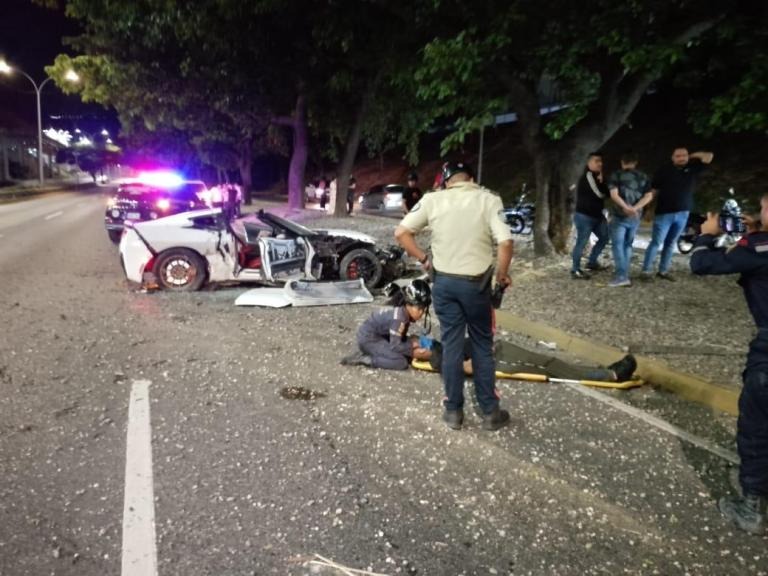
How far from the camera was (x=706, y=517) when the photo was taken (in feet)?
10.6

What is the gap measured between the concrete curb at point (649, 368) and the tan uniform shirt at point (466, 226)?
88.0 inches

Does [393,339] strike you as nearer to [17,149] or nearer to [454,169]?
[454,169]

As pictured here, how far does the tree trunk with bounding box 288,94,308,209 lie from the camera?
2224cm

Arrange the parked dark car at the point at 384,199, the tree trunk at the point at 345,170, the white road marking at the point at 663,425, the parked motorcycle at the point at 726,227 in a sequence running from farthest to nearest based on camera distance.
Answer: the parked dark car at the point at 384,199, the tree trunk at the point at 345,170, the parked motorcycle at the point at 726,227, the white road marking at the point at 663,425

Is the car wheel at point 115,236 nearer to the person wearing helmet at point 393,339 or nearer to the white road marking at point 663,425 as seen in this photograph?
the person wearing helmet at point 393,339

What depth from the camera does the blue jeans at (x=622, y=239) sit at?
802 centimetres

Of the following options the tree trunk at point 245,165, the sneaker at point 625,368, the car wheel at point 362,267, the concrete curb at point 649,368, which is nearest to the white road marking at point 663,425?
the sneaker at point 625,368

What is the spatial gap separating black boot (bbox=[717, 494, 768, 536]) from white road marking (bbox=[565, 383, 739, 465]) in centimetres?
77

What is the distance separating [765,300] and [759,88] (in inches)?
249

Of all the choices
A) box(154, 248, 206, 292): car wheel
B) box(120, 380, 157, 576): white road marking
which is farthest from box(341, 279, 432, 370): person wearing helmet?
box(154, 248, 206, 292): car wheel

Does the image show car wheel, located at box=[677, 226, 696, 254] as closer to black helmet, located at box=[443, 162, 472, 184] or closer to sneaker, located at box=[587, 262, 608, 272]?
sneaker, located at box=[587, 262, 608, 272]

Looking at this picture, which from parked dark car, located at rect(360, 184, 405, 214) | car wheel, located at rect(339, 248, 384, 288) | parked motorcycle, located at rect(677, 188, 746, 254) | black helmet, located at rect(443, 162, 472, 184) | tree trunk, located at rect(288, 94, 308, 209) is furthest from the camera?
parked dark car, located at rect(360, 184, 405, 214)

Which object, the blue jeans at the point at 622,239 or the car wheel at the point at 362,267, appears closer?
the blue jeans at the point at 622,239

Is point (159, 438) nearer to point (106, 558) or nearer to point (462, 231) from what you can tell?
point (106, 558)
